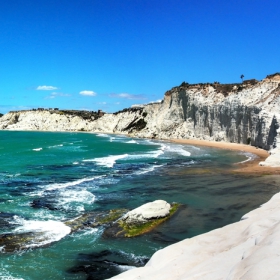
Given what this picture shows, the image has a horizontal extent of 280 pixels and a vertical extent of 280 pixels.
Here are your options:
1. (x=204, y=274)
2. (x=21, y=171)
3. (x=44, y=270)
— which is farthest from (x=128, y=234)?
(x=21, y=171)

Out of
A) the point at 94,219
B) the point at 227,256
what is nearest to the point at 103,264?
the point at 94,219

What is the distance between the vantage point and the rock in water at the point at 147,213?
16.6 m

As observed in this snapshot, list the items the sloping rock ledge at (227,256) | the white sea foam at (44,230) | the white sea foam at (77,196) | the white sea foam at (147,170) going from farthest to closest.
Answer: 1. the white sea foam at (147,170)
2. the white sea foam at (77,196)
3. the white sea foam at (44,230)
4. the sloping rock ledge at (227,256)

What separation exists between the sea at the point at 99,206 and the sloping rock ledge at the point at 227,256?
2.64 metres

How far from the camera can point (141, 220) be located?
54.1 ft

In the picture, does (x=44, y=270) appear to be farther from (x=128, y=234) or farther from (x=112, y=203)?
(x=112, y=203)

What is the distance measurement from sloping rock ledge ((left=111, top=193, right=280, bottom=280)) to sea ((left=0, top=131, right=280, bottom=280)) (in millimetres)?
2637

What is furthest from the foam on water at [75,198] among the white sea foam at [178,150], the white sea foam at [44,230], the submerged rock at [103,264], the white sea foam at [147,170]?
the white sea foam at [178,150]

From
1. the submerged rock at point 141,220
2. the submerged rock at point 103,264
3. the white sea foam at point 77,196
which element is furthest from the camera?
the white sea foam at point 77,196

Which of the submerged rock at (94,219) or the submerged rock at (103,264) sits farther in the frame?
the submerged rock at (94,219)

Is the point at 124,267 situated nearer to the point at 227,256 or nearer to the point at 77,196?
the point at 227,256

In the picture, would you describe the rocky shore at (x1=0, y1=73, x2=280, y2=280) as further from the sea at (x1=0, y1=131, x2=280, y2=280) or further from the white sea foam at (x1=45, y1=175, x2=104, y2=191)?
the white sea foam at (x1=45, y1=175, x2=104, y2=191)

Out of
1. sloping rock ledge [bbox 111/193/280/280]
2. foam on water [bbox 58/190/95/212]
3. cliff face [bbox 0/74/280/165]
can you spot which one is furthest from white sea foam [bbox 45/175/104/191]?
cliff face [bbox 0/74/280/165]

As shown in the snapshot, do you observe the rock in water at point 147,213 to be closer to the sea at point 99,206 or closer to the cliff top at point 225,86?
the sea at point 99,206
